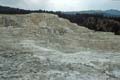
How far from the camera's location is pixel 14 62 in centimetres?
1228

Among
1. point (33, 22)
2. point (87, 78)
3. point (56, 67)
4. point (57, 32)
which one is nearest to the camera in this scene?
point (87, 78)

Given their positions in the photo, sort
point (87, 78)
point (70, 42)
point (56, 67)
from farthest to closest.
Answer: point (70, 42) → point (56, 67) → point (87, 78)

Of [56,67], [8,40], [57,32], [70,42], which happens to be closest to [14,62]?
[56,67]

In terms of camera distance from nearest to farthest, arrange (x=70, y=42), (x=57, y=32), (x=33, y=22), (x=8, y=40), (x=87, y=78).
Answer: (x=87, y=78) < (x=8, y=40) < (x=70, y=42) < (x=57, y=32) < (x=33, y=22)

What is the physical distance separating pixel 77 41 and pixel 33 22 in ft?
29.4

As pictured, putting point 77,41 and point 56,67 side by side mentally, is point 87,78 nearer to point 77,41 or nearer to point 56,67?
point 56,67

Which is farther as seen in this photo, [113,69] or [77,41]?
[77,41]

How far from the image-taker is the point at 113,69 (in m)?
11.8

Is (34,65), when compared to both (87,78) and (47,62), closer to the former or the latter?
(47,62)

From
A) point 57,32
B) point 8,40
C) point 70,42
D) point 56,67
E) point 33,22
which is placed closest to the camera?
point 56,67

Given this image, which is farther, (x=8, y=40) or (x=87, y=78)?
(x=8, y=40)

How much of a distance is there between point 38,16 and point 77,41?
10.1m

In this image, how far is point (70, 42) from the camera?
18.9 meters

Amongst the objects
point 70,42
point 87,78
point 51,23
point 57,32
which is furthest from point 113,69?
point 51,23
